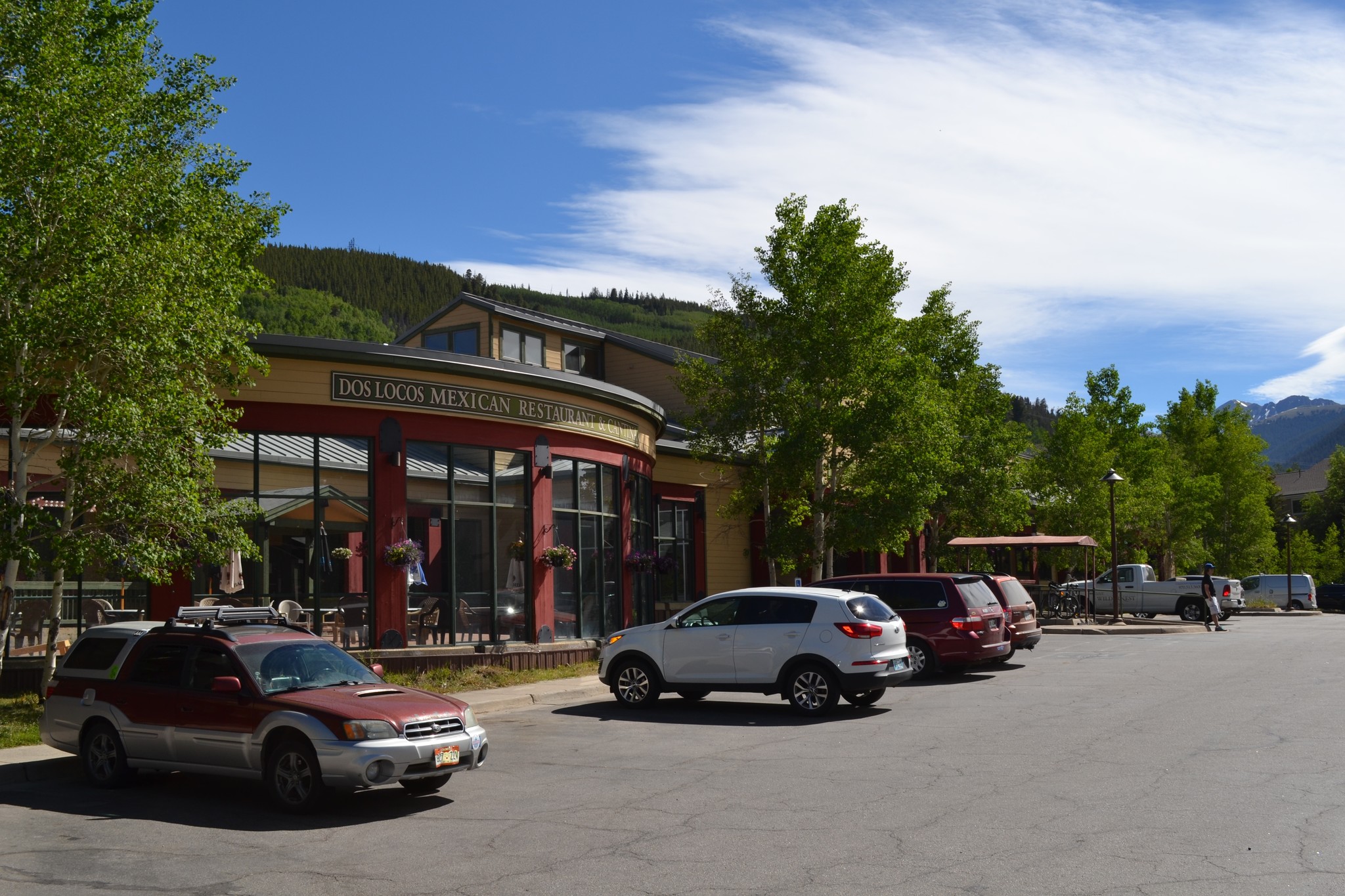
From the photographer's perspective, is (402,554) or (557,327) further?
(557,327)

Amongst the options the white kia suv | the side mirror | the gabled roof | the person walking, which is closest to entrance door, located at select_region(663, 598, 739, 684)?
the white kia suv

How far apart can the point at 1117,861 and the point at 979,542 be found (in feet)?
99.6

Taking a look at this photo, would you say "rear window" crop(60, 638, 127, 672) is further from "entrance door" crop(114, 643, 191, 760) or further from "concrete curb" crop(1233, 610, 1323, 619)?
"concrete curb" crop(1233, 610, 1323, 619)

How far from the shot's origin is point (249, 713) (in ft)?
34.1

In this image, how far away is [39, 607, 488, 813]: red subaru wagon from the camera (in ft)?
32.7

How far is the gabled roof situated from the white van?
33154 millimetres

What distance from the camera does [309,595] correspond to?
1888 cm

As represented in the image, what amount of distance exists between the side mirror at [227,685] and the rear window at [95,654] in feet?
6.35

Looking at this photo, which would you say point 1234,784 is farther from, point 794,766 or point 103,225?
point 103,225

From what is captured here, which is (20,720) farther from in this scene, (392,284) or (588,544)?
(392,284)

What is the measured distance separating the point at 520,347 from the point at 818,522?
11193 millimetres

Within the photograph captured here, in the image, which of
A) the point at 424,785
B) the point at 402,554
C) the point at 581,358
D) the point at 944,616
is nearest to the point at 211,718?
the point at 424,785

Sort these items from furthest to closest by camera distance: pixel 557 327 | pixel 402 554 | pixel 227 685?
pixel 557 327 → pixel 402 554 → pixel 227 685

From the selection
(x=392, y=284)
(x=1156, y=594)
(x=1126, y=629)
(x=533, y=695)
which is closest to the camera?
(x=533, y=695)
